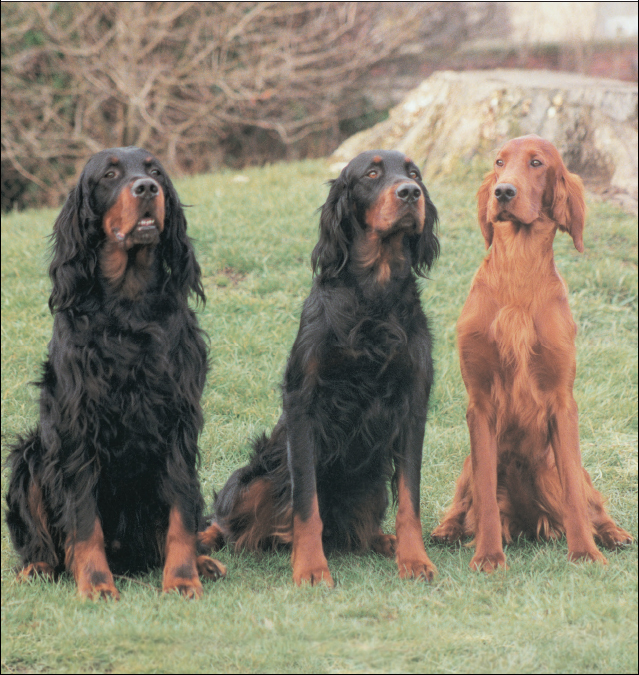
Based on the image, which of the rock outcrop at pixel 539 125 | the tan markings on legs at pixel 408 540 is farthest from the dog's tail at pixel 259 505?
the rock outcrop at pixel 539 125

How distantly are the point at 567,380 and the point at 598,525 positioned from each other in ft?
2.30

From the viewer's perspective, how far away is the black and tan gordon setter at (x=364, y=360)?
3254 millimetres

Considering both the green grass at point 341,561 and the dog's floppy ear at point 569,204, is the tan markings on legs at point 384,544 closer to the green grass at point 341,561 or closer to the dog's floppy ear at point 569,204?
the green grass at point 341,561

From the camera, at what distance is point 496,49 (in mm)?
12375

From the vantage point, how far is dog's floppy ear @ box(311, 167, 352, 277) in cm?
336

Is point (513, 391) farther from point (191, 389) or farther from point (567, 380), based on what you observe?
point (191, 389)

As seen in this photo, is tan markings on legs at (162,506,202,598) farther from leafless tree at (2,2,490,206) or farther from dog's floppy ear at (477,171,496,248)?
leafless tree at (2,2,490,206)

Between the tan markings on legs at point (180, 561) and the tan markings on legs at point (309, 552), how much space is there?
375 millimetres

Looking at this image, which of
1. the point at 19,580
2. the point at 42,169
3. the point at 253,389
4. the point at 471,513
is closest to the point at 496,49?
the point at 42,169

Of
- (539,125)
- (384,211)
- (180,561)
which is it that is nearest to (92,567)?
(180,561)

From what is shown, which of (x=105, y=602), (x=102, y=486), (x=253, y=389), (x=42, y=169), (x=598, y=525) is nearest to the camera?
(x=105, y=602)

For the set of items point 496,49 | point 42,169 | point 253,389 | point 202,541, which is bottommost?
point 202,541

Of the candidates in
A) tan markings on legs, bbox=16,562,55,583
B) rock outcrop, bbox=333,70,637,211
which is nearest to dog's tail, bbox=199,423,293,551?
tan markings on legs, bbox=16,562,55,583

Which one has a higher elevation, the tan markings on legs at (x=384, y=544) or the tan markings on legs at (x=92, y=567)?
the tan markings on legs at (x=92, y=567)
